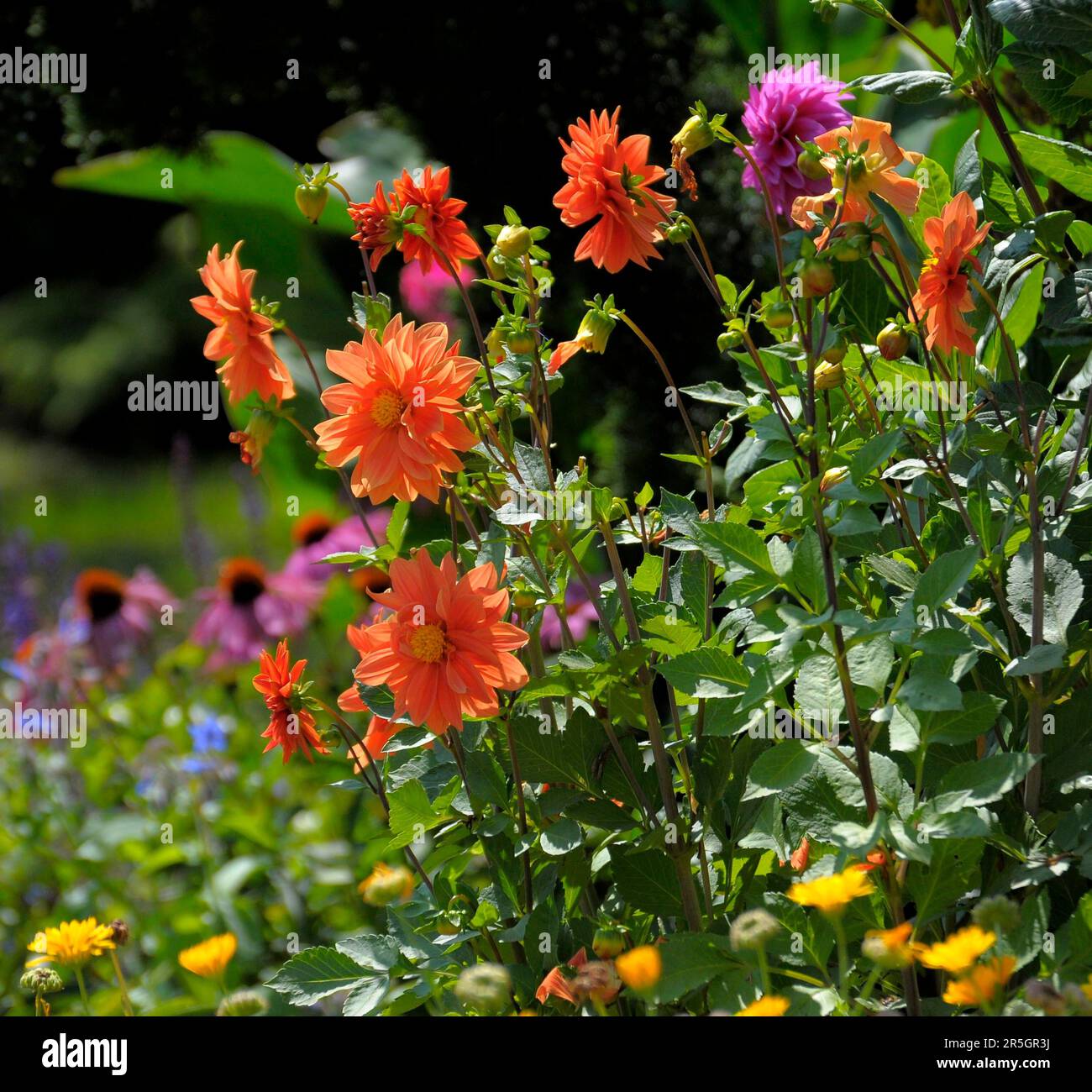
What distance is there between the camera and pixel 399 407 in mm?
557

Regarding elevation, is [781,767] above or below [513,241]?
below

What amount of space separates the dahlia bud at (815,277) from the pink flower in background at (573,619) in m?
0.48

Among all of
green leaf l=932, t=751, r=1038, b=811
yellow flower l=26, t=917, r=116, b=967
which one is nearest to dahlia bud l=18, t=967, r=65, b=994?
yellow flower l=26, t=917, r=116, b=967

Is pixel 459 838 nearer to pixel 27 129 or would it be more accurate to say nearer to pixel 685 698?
pixel 685 698

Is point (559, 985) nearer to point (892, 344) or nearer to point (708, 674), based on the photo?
point (708, 674)

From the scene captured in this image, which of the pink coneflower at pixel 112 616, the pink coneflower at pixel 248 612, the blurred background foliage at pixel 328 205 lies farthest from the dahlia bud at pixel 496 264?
the pink coneflower at pixel 112 616

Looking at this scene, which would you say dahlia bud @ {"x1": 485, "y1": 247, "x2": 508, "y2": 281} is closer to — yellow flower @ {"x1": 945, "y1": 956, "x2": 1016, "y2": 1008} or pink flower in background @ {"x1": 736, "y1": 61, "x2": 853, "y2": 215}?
pink flower in background @ {"x1": 736, "y1": 61, "x2": 853, "y2": 215}

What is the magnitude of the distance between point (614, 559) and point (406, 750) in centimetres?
19

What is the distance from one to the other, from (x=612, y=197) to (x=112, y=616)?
1.22 metres

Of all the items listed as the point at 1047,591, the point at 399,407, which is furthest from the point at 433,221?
the point at 1047,591

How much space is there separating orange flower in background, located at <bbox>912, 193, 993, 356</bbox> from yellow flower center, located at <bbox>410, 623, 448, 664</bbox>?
0.27 m

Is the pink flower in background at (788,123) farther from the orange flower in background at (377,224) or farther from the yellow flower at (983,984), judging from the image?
the yellow flower at (983,984)

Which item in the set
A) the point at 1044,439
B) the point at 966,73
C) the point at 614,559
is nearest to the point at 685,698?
the point at 614,559

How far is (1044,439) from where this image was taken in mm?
683
